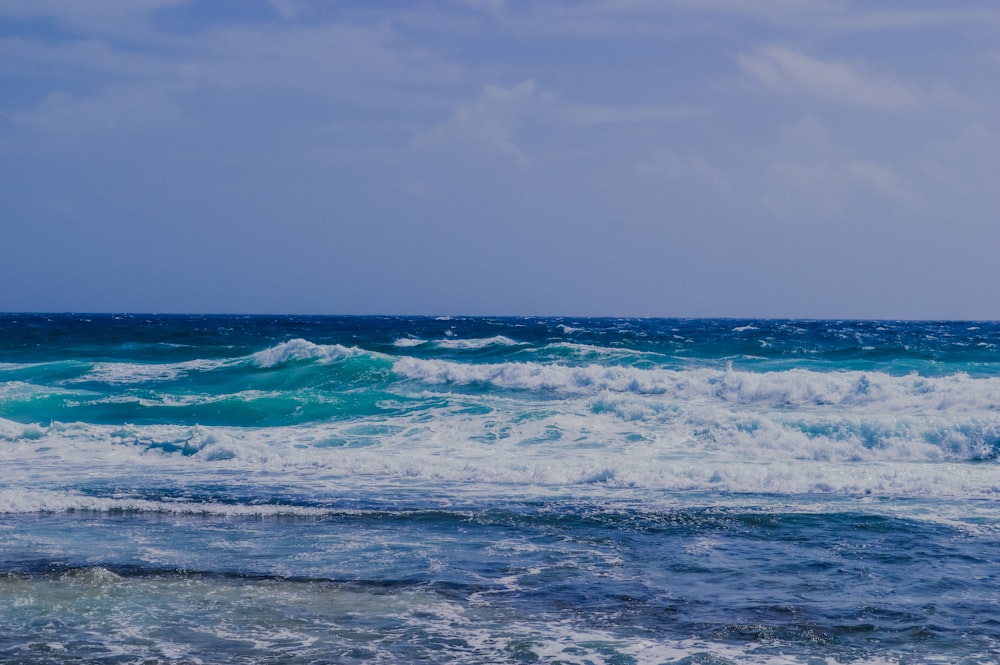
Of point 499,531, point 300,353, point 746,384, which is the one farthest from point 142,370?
point 499,531

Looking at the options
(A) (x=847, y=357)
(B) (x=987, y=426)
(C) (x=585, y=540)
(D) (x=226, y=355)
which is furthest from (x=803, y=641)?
(D) (x=226, y=355)

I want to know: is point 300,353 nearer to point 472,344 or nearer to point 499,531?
point 472,344

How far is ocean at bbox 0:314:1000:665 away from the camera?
6.75 meters

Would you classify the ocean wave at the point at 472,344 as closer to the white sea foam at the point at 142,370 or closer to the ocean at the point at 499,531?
the white sea foam at the point at 142,370

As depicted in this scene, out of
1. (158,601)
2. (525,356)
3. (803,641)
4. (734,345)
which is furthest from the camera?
(734,345)

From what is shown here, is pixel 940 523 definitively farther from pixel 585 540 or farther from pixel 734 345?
pixel 734 345

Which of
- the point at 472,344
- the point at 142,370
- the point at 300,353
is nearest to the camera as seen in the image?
the point at 300,353

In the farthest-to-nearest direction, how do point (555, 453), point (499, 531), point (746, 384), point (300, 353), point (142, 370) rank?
1. point (142, 370)
2. point (300, 353)
3. point (746, 384)
4. point (555, 453)
5. point (499, 531)

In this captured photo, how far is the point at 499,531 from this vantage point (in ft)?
33.2

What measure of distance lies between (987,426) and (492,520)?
10.6 meters

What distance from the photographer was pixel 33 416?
884 inches

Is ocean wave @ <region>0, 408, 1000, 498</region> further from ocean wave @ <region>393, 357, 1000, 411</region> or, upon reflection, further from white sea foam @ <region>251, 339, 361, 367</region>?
white sea foam @ <region>251, 339, 361, 367</region>

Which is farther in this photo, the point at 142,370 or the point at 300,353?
the point at 142,370

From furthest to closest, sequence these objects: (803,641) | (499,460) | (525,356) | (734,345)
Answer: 1. (734,345)
2. (525,356)
3. (499,460)
4. (803,641)
